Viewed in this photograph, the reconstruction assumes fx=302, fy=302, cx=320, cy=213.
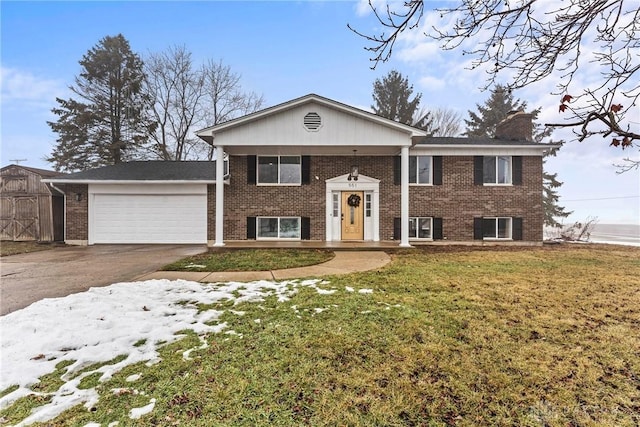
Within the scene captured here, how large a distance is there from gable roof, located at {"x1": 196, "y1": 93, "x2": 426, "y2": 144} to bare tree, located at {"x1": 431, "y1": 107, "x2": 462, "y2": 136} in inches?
785

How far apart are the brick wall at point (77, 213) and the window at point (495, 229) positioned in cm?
1619

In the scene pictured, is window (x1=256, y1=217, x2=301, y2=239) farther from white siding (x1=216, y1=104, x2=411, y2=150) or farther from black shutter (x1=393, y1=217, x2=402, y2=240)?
black shutter (x1=393, y1=217, x2=402, y2=240)

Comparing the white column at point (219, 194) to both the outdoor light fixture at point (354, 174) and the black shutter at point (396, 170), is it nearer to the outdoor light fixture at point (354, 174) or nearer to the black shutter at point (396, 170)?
the outdoor light fixture at point (354, 174)

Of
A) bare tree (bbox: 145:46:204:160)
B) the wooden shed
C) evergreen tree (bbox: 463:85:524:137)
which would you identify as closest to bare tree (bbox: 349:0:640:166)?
the wooden shed

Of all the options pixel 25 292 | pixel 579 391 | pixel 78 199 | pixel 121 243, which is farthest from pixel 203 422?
pixel 78 199

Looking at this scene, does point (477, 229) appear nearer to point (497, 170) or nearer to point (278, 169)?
point (497, 170)

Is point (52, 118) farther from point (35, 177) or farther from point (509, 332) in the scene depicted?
point (509, 332)

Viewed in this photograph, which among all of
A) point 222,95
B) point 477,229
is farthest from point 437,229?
point 222,95

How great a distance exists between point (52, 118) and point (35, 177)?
9.96 m

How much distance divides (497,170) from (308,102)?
8.10m

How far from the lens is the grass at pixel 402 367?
214 cm

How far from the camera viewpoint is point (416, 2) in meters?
3.03

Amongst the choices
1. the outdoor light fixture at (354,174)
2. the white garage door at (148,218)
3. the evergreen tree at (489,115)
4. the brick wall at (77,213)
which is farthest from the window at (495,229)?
the evergreen tree at (489,115)

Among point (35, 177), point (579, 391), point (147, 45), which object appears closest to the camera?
point (579, 391)
